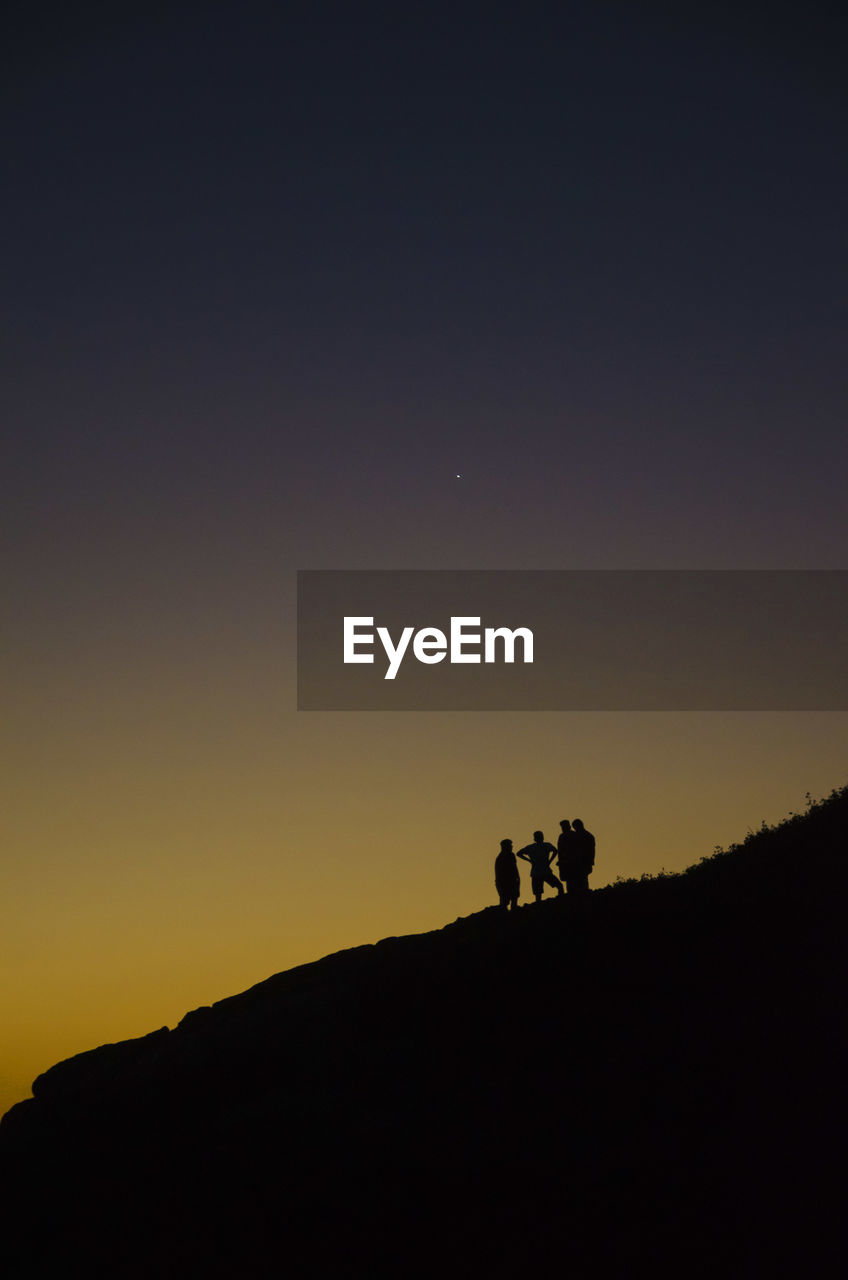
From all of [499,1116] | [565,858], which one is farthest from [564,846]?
[499,1116]

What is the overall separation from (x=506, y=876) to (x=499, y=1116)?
877 cm

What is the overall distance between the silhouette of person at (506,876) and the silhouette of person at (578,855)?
144 cm

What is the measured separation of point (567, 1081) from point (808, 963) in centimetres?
649

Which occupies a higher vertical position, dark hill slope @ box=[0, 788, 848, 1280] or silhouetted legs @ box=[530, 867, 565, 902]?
silhouetted legs @ box=[530, 867, 565, 902]

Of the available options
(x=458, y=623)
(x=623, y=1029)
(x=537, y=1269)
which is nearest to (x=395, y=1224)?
(x=537, y=1269)

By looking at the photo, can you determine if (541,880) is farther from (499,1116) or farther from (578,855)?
(499,1116)

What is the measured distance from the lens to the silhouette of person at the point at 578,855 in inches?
1132

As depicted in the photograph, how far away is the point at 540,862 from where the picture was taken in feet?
94.5

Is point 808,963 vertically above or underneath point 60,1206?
above

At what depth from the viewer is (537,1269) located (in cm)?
1820

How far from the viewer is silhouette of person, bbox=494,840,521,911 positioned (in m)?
29.3

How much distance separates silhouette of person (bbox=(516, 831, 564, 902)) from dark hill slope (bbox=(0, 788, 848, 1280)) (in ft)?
2.35

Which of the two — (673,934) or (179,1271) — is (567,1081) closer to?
(673,934)

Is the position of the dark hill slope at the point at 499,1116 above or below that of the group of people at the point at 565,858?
below
